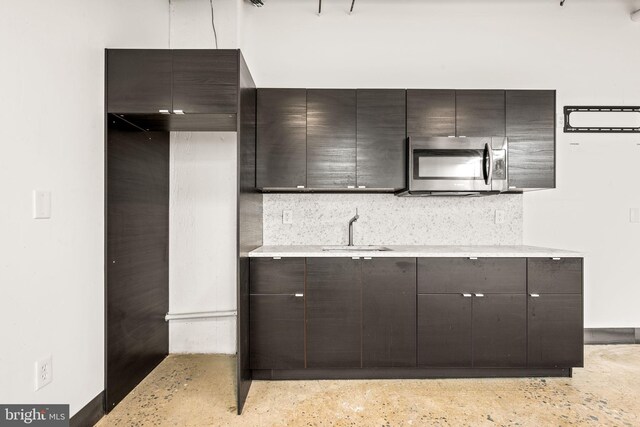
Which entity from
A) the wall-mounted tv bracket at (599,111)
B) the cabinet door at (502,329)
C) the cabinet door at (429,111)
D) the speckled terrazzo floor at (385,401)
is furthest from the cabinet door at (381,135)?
the wall-mounted tv bracket at (599,111)

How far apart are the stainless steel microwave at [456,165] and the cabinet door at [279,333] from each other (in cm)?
125

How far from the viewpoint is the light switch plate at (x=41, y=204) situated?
1.54m

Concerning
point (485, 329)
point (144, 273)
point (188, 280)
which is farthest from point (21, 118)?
point (485, 329)

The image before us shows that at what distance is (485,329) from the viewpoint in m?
2.42

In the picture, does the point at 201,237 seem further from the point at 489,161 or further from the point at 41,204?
the point at 489,161

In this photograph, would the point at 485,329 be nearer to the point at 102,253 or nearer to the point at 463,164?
the point at 463,164

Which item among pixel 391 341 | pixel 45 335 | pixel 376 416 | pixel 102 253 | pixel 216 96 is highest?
pixel 216 96

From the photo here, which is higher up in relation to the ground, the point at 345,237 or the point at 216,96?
the point at 216,96

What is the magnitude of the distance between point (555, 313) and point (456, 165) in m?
1.25

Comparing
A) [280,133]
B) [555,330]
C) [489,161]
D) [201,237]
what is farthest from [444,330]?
[201,237]

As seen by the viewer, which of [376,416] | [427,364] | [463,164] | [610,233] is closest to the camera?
[376,416]

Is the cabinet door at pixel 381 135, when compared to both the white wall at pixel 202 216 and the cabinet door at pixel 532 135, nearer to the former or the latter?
the cabinet door at pixel 532 135

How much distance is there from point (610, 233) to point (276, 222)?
9.80 ft

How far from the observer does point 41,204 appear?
1.57m
